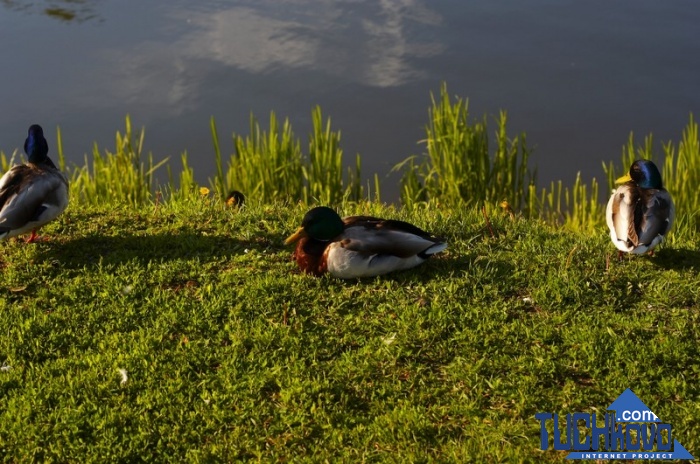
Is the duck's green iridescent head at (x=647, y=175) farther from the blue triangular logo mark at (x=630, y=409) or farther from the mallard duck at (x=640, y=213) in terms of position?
the blue triangular logo mark at (x=630, y=409)

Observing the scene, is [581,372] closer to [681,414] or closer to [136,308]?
[681,414]

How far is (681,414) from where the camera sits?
4930mm

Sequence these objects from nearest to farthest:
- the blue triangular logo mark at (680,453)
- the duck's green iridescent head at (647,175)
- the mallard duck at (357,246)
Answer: the blue triangular logo mark at (680,453), the mallard duck at (357,246), the duck's green iridescent head at (647,175)

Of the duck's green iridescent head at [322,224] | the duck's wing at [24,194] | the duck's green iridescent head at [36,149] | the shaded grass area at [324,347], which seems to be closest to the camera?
the shaded grass area at [324,347]

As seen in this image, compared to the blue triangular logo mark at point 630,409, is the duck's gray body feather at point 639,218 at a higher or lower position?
higher

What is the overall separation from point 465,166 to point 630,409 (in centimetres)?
444

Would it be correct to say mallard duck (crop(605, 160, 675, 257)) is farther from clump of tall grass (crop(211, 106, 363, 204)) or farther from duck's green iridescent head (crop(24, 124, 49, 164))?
duck's green iridescent head (crop(24, 124, 49, 164))

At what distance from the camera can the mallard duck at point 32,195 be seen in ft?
21.9

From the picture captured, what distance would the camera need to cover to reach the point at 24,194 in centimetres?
678

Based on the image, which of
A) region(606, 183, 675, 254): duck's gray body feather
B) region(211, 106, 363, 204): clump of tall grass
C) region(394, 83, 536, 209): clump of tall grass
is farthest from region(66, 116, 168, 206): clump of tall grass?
region(606, 183, 675, 254): duck's gray body feather

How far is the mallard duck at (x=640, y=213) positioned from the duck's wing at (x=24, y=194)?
4.62 meters

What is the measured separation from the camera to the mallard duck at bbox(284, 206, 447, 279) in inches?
247

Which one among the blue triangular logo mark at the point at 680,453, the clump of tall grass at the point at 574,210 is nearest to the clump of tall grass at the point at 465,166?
the clump of tall grass at the point at 574,210

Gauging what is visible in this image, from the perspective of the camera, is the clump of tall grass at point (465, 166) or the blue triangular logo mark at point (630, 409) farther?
the clump of tall grass at point (465, 166)
